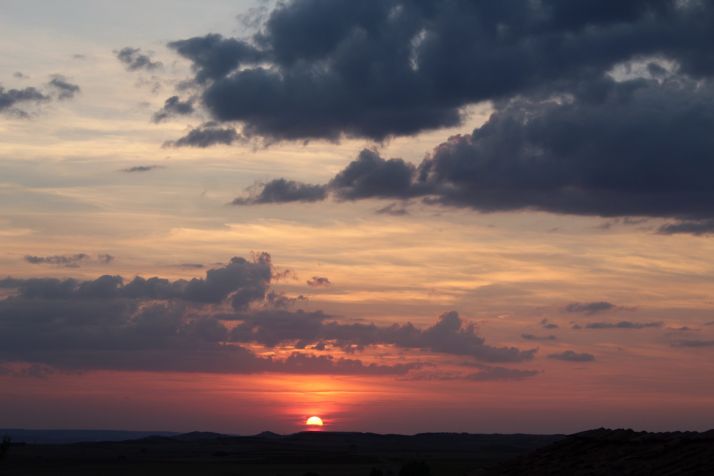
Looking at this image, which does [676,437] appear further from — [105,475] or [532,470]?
[105,475]

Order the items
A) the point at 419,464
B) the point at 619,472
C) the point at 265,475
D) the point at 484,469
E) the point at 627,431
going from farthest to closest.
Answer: the point at 265,475 < the point at 419,464 < the point at 484,469 < the point at 627,431 < the point at 619,472

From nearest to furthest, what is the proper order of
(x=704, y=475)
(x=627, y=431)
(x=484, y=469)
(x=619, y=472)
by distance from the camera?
(x=704, y=475), (x=619, y=472), (x=627, y=431), (x=484, y=469)

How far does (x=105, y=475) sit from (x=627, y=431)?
6529 inches

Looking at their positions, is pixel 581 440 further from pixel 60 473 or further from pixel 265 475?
pixel 60 473

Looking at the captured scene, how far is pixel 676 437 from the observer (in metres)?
38.2

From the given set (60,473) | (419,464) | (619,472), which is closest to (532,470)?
(619,472)

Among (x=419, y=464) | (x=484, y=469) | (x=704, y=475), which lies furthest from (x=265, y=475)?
(x=704, y=475)

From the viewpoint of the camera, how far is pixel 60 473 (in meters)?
192

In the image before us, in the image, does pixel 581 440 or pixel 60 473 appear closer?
pixel 581 440

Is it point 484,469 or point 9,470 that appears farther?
point 9,470

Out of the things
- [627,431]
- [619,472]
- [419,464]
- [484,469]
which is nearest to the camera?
[619,472]

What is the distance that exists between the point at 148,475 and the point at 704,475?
17446 cm

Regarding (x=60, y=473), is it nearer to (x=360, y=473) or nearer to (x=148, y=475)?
(x=148, y=475)

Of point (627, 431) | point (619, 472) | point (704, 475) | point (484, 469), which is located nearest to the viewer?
point (704, 475)
